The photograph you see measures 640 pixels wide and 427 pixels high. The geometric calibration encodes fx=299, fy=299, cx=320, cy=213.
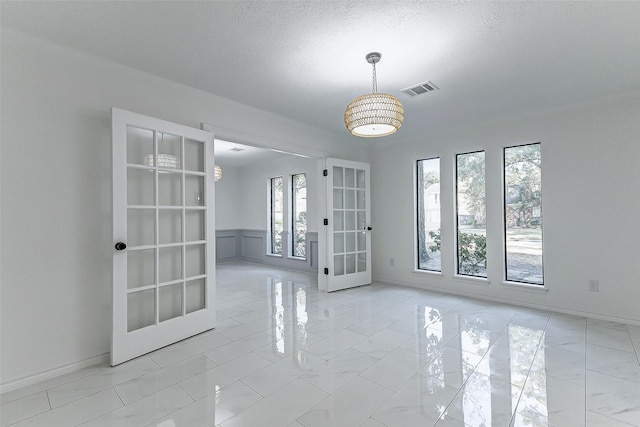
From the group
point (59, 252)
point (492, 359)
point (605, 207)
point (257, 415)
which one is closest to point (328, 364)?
point (257, 415)

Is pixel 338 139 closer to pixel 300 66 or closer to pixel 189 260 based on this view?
pixel 300 66

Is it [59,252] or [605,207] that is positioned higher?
[605,207]

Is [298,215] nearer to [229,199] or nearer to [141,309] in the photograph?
[229,199]

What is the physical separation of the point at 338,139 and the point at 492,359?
3628 mm

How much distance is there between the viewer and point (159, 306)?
108 inches

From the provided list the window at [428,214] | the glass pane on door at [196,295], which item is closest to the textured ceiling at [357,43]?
the window at [428,214]

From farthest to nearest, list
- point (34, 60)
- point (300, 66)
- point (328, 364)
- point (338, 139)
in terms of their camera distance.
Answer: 1. point (338, 139)
2. point (300, 66)
3. point (328, 364)
4. point (34, 60)

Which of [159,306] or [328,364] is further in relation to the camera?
[159,306]

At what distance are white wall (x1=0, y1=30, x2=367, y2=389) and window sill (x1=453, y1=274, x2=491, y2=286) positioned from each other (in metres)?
4.27

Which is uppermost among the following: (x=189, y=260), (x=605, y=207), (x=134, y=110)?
(x=134, y=110)

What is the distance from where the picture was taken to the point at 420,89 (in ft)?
10.2

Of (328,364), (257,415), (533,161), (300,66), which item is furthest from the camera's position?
(533,161)

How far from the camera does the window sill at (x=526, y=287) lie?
3.74m

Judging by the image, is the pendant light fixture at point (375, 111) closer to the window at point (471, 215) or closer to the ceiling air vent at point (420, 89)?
the ceiling air vent at point (420, 89)
